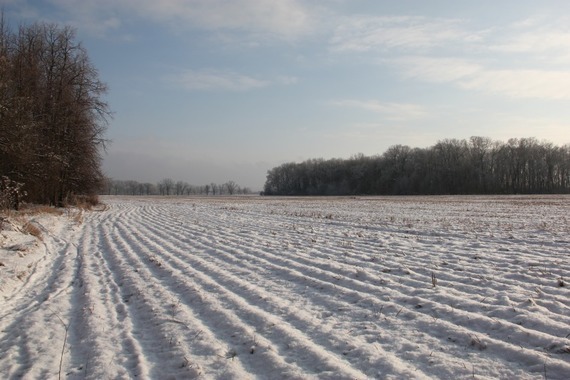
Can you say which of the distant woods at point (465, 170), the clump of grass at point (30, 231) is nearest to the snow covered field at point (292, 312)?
the clump of grass at point (30, 231)

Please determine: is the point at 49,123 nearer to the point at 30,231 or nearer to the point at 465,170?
the point at 30,231

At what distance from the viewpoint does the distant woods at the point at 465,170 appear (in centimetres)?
10400

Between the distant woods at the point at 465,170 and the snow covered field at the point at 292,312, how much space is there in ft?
339

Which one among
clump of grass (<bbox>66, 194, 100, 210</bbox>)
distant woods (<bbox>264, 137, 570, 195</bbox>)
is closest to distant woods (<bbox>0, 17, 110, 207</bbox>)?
clump of grass (<bbox>66, 194, 100, 210</bbox>)

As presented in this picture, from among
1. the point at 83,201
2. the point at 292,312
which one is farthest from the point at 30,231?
the point at 83,201

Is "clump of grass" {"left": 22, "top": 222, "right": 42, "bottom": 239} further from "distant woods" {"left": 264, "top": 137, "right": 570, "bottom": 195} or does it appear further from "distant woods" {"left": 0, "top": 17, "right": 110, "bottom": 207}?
"distant woods" {"left": 264, "top": 137, "right": 570, "bottom": 195}

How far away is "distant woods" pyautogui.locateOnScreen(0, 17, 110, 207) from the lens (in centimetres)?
1556

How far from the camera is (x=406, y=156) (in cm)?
12331

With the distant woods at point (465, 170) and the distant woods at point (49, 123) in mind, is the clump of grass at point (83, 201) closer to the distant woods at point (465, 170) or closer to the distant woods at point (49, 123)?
the distant woods at point (49, 123)

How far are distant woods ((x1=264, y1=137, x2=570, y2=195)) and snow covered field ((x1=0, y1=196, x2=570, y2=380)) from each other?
103370 mm

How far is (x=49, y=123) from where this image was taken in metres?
24.0

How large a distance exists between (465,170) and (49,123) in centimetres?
10288

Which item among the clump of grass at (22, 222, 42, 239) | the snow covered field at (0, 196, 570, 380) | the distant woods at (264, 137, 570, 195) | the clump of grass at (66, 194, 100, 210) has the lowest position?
the snow covered field at (0, 196, 570, 380)

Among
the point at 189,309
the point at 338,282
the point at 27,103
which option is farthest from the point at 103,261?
the point at 27,103
